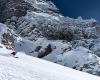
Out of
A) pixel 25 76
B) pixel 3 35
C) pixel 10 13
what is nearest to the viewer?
pixel 25 76

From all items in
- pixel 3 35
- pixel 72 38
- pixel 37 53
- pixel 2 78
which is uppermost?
pixel 72 38

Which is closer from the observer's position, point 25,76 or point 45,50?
point 25,76

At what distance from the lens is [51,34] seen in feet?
387

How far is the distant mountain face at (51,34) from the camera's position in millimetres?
83812

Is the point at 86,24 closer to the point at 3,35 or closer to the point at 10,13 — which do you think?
the point at 10,13

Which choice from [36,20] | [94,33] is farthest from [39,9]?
[94,33]

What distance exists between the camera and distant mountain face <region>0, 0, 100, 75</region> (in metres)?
83.8

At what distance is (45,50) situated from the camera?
95062 millimetres

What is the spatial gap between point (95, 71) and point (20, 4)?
240 ft

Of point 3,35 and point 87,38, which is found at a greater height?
point 87,38

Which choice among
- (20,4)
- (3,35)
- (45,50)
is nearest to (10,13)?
(20,4)

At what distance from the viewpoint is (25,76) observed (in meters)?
17.8

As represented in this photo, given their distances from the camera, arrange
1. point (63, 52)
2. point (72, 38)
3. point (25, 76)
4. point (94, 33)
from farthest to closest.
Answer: point (94, 33) < point (72, 38) < point (63, 52) < point (25, 76)

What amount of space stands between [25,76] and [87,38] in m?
106
